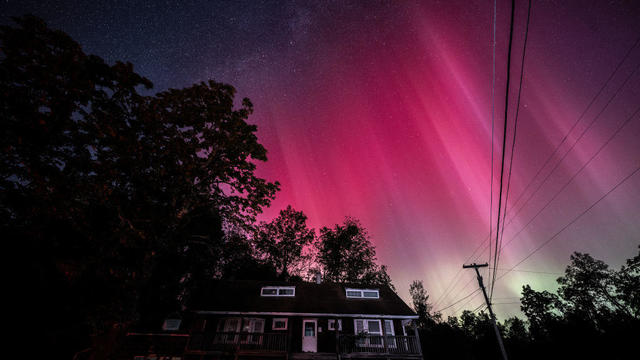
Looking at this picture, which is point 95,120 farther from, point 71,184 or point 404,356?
point 404,356

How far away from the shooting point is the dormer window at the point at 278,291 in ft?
64.7

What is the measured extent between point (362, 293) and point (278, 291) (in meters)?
7.76

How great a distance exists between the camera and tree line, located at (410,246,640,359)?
33.8m

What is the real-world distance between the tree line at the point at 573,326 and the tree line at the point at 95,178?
36494 mm

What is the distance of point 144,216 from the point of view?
10.9 m

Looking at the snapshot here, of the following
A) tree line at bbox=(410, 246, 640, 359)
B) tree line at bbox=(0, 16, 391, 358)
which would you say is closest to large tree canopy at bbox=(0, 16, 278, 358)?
tree line at bbox=(0, 16, 391, 358)

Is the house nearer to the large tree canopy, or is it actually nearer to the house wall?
the house wall

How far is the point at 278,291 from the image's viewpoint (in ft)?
65.4

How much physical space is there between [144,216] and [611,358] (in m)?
60.2

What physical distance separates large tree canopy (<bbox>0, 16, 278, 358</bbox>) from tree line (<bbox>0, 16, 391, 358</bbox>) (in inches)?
1.6

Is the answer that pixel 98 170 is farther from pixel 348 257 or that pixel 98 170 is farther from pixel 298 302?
pixel 348 257

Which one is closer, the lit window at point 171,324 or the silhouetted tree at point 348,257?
the lit window at point 171,324

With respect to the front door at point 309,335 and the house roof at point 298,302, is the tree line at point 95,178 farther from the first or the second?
the front door at point 309,335

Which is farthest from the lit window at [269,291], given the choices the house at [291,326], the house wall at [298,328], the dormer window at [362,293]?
the dormer window at [362,293]
